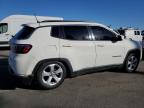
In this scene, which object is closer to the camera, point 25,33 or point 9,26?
point 25,33

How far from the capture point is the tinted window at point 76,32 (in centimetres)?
785

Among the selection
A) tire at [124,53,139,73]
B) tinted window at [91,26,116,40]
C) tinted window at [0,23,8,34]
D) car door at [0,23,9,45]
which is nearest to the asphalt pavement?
tire at [124,53,139,73]

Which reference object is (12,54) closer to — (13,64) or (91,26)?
(13,64)

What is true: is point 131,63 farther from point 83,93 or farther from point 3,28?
point 3,28

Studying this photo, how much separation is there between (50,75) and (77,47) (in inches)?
40.4

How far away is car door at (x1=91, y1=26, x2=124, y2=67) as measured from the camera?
8359 millimetres

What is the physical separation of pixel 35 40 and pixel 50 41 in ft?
1.27

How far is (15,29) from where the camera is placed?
21.4 m

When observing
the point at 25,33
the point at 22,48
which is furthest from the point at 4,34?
the point at 22,48

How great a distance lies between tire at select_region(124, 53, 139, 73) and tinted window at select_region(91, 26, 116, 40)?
111cm

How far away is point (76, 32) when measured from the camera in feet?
26.3

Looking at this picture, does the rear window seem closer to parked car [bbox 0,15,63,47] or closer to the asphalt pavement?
the asphalt pavement

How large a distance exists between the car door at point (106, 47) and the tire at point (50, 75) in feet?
4.09

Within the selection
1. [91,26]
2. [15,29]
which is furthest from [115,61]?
[15,29]
